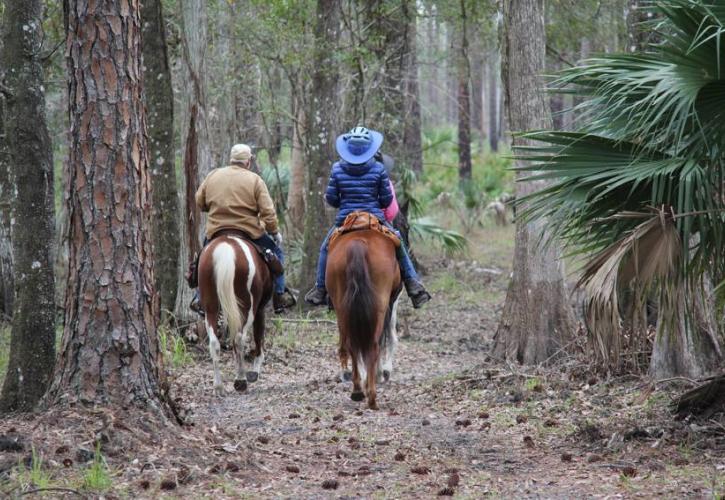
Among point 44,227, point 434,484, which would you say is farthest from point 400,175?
point 434,484

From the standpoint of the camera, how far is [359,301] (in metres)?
9.41

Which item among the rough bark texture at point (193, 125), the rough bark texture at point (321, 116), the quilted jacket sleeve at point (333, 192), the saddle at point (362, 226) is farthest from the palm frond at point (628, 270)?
the rough bark texture at point (321, 116)

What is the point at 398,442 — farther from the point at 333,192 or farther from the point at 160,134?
the point at 160,134

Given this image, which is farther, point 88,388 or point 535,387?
point 535,387

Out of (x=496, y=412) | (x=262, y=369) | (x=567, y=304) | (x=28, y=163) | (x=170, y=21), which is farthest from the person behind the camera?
(x=170, y=21)

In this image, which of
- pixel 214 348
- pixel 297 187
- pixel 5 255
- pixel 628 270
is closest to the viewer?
pixel 628 270

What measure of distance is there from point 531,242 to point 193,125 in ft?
15.1

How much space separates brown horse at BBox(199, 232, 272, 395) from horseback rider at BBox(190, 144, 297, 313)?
22cm

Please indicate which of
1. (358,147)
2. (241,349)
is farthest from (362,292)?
(241,349)

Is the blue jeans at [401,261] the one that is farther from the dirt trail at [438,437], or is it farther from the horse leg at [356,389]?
the dirt trail at [438,437]

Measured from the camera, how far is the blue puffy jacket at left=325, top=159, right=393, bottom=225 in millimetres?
10297

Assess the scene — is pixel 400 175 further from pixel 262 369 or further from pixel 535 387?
pixel 535 387

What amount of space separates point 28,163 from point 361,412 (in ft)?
12.2

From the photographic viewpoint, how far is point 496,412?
9219 mm
